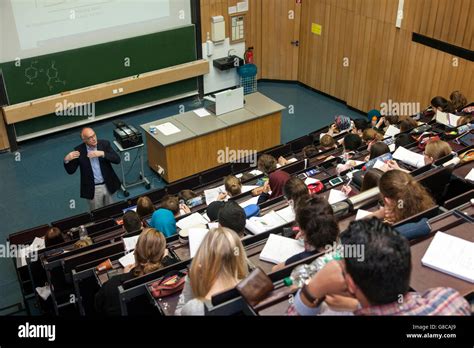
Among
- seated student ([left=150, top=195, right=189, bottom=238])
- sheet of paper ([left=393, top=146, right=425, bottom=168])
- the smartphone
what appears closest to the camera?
seated student ([left=150, top=195, right=189, bottom=238])

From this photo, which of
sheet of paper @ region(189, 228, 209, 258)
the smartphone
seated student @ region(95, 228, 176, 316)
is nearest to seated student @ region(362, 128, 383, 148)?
the smartphone

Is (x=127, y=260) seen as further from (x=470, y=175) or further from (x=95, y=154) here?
(x=470, y=175)

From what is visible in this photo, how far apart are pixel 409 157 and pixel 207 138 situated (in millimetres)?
3646

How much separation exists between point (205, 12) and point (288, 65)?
7.50 ft

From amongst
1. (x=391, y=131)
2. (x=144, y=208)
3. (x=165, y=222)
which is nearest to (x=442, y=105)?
(x=391, y=131)

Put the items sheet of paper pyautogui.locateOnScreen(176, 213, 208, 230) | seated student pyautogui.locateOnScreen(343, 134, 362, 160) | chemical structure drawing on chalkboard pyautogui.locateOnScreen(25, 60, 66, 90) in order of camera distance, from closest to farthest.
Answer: sheet of paper pyautogui.locateOnScreen(176, 213, 208, 230) < seated student pyautogui.locateOnScreen(343, 134, 362, 160) < chemical structure drawing on chalkboard pyautogui.locateOnScreen(25, 60, 66, 90)

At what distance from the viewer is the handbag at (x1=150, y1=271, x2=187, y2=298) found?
3.40 meters

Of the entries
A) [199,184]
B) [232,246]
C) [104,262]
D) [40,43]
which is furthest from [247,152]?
[232,246]

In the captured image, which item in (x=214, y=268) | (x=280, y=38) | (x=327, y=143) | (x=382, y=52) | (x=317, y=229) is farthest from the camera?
(x=280, y=38)

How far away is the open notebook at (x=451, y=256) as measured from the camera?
2.87 meters

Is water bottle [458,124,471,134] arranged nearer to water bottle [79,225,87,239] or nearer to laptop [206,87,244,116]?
laptop [206,87,244,116]

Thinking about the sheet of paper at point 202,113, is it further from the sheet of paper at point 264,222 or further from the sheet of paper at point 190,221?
the sheet of paper at point 264,222

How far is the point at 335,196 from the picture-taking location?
478 cm

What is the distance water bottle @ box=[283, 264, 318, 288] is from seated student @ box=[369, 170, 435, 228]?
105 cm
